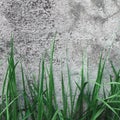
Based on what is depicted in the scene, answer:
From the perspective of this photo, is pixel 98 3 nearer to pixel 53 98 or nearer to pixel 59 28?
pixel 59 28

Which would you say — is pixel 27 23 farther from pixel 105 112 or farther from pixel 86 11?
pixel 105 112

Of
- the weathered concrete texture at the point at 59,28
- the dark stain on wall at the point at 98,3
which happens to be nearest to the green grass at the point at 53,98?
the weathered concrete texture at the point at 59,28

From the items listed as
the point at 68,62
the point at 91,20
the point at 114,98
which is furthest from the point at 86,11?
the point at 114,98

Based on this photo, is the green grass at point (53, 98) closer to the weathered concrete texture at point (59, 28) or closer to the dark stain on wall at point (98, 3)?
the weathered concrete texture at point (59, 28)

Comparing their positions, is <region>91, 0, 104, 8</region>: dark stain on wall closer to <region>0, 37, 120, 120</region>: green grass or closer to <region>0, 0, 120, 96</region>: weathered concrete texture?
<region>0, 0, 120, 96</region>: weathered concrete texture

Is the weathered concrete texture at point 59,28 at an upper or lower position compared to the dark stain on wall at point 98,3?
lower

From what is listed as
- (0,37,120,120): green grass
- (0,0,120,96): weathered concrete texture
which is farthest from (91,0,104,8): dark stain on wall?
(0,37,120,120): green grass
